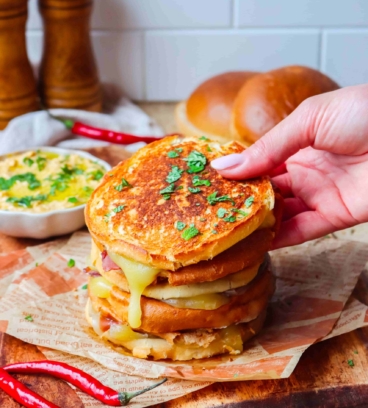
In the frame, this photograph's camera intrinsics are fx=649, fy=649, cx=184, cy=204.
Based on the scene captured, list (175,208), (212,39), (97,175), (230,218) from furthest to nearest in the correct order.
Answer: (212,39)
(97,175)
(175,208)
(230,218)

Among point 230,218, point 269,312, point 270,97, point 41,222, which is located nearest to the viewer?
point 230,218

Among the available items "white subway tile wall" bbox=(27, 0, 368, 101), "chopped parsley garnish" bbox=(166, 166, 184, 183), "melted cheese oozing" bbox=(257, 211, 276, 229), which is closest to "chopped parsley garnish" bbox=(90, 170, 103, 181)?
"chopped parsley garnish" bbox=(166, 166, 184, 183)

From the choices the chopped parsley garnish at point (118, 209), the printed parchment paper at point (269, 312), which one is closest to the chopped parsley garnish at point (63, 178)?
the printed parchment paper at point (269, 312)

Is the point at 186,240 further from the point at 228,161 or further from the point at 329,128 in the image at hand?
the point at 329,128

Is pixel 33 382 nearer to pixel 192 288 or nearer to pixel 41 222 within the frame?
pixel 192 288

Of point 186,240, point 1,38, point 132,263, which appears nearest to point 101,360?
point 132,263

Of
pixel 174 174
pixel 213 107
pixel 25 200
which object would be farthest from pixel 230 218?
pixel 213 107

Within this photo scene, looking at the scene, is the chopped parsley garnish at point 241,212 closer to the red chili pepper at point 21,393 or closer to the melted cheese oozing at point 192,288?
the melted cheese oozing at point 192,288
